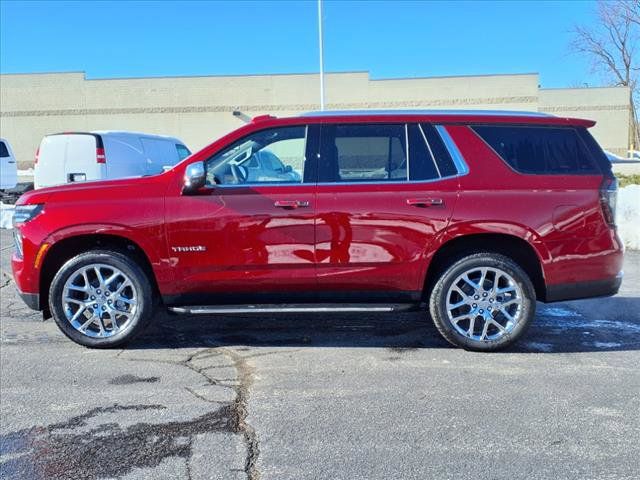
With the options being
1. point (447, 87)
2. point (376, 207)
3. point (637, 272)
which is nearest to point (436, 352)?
point (376, 207)

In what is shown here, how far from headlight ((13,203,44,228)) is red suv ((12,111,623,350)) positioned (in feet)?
0.04

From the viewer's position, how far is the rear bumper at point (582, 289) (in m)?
4.90

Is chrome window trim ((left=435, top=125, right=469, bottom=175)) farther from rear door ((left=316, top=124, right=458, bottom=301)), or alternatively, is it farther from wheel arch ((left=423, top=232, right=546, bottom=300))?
wheel arch ((left=423, top=232, right=546, bottom=300))

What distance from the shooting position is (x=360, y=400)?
3977mm

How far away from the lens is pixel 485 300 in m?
4.92

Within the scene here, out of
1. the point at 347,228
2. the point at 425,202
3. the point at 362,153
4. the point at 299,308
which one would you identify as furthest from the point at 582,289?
the point at 299,308

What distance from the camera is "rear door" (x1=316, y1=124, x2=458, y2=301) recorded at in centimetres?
476

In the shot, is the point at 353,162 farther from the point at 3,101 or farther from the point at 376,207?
the point at 3,101

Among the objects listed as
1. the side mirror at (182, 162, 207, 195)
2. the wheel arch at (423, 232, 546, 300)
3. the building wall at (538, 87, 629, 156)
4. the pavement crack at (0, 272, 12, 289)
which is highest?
the building wall at (538, 87, 629, 156)

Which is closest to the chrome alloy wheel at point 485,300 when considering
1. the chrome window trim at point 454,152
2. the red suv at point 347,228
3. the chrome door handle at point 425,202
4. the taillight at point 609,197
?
the red suv at point 347,228

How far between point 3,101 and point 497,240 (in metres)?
45.9

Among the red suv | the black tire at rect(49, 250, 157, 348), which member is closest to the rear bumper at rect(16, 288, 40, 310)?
the red suv

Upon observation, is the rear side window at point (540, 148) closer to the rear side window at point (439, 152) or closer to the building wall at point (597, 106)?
the rear side window at point (439, 152)

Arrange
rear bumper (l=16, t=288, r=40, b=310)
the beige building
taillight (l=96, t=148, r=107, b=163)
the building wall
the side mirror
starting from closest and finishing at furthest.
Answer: the side mirror, rear bumper (l=16, t=288, r=40, b=310), taillight (l=96, t=148, r=107, b=163), the beige building, the building wall
